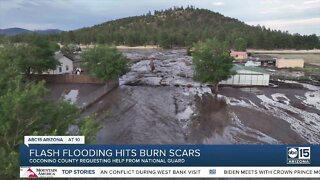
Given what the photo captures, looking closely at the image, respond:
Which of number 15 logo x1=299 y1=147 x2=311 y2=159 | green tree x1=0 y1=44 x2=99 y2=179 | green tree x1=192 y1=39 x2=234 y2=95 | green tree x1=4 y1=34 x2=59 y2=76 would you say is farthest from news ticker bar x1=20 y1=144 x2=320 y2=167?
green tree x1=4 y1=34 x2=59 y2=76

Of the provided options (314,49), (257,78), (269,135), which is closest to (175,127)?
(269,135)

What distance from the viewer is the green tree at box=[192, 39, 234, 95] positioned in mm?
46781

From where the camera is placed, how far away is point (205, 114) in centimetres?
3747

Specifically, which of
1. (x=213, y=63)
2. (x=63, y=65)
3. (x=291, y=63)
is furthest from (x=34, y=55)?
(x=291, y=63)

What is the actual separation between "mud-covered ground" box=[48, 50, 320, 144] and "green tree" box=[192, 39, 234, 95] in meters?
2.40

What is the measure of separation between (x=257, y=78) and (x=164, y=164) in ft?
156

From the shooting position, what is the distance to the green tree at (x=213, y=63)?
153 feet

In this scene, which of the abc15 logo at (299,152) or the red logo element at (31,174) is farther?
the abc15 logo at (299,152)

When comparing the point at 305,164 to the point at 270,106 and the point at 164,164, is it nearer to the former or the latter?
the point at 164,164

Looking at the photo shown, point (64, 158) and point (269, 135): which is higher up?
point (64, 158)

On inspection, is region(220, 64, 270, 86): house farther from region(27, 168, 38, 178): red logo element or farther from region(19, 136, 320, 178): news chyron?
region(27, 168, 38, 178): red logo element

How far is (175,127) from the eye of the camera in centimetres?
3234

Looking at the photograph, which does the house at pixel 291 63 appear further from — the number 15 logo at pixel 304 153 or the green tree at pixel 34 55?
the number 15 logo at pixel 304 153

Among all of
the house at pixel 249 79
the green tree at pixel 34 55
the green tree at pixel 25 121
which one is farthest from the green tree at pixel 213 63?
the green tree at pixel 25 121
